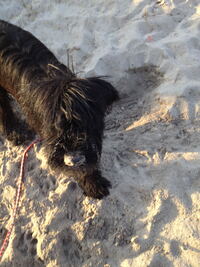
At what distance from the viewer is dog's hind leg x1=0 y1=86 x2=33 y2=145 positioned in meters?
3.49

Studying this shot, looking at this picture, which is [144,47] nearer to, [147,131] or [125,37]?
[125,37]

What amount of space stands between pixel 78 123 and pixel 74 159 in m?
0.24

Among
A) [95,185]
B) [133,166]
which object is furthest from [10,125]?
[133,166]

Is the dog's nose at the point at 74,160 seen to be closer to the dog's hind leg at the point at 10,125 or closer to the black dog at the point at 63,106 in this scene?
the black dog at the point at 63,106

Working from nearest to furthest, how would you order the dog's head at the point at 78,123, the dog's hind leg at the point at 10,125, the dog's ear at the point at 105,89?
1. the dog's head at the point at 78,123
2. the dog's ear at the point at 105,89
3. the dog's hind leg at the point at 10,125

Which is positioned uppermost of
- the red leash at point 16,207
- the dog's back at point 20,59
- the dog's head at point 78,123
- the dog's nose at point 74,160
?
the dog's back at point 20,59

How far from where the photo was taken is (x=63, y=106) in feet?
7.11

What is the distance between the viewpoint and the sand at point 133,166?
8.34 ft

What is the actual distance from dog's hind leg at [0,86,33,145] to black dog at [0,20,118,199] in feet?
2.21

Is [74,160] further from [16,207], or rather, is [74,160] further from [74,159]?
[16,207]

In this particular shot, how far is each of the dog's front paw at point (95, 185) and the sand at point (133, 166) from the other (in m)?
0.07

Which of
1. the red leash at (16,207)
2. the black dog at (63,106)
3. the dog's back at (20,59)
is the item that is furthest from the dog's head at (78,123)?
the red leash at (16,207)

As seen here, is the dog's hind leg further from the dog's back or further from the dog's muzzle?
the dog's muzzle

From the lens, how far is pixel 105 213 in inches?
107
